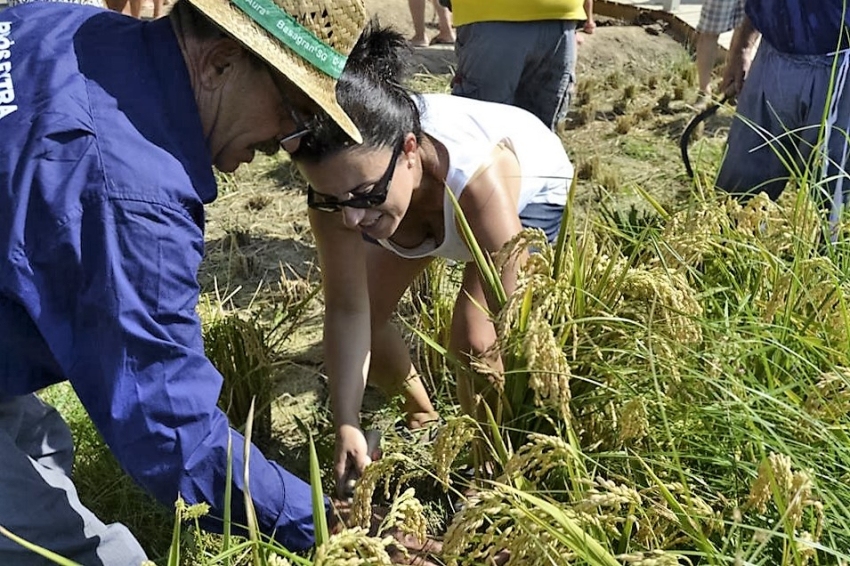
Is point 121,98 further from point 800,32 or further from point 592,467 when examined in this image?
point 800,32

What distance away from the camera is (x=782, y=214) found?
1.97m

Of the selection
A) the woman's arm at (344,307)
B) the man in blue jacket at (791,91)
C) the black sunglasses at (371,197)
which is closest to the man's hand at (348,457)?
the woman's arm at (344,307)

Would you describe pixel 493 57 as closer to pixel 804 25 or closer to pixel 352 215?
pixel 804 25

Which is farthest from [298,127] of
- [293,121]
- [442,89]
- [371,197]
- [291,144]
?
[442,89]

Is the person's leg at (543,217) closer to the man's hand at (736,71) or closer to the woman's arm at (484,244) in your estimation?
the woman's arm at (484,244)

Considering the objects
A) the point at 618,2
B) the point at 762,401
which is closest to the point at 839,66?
the point at 762,401

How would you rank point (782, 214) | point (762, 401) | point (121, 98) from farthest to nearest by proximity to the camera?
point (782, 214) → point (762, 401) → point (121, 98)

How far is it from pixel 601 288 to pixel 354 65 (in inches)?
26.4

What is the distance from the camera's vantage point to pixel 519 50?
3475 millimetres

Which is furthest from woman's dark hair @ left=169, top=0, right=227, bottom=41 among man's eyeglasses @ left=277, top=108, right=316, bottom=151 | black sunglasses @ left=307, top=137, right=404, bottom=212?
black sunglasses @ left=307, top=137, right=404, bottom=212

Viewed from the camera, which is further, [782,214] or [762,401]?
[782,214]

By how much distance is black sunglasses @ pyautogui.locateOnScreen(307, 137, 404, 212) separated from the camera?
1.88 m

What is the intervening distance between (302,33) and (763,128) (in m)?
1.89

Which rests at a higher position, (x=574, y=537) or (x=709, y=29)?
(x=574, y=537)
